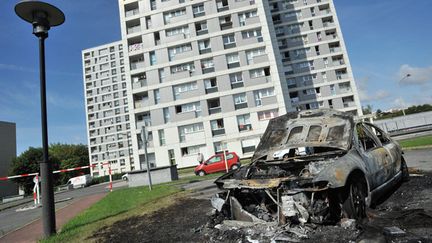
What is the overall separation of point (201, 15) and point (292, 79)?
66.3 ft

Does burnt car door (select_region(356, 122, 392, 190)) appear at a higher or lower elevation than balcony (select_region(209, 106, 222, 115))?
lower

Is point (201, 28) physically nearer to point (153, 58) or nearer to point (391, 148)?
point (153, 58)

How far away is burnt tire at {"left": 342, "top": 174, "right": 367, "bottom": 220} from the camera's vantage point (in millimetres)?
3973

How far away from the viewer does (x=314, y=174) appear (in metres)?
4.18

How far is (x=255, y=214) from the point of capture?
4477 millimetres

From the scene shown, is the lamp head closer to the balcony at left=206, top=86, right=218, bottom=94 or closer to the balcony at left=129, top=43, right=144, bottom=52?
the balcony at left=206, top=86, right=218, bottom=94

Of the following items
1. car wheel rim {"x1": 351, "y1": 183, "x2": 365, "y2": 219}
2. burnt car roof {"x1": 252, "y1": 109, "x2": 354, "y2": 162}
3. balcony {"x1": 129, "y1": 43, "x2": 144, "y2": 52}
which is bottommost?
car wheel rim {"x1": 351, "y1": 183, "x2": 365, "y2": 219}

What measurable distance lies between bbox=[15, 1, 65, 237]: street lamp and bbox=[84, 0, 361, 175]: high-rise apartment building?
985 inches

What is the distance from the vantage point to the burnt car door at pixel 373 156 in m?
4.70

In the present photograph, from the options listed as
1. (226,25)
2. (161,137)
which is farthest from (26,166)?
(226,25)

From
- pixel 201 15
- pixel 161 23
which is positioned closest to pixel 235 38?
pixel 201 15

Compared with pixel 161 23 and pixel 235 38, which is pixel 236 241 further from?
pixel 161 23

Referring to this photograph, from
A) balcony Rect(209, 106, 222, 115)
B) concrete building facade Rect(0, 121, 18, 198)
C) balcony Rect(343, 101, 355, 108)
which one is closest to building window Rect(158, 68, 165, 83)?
balcony Rect(209, 106, 222, 115)

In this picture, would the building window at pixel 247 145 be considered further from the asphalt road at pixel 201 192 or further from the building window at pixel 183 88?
the asphalt road at pixel 201 192
